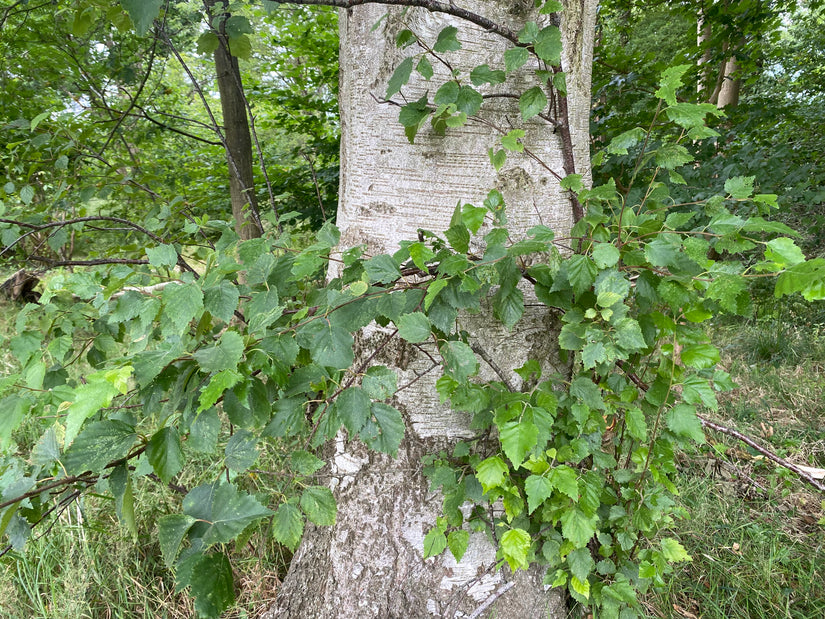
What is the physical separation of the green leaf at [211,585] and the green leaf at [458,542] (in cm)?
66

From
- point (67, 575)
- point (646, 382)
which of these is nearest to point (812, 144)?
point (646, 382)

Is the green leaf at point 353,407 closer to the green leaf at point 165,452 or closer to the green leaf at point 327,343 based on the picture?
the green leaf at point 327,343

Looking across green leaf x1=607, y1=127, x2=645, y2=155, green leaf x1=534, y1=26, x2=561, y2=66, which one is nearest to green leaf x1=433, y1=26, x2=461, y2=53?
green leaf x1=534, y1=26, x2=561, y2=66

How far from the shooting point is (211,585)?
2.05 feet

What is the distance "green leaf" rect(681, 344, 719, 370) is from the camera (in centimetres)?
103

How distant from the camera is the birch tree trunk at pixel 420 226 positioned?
1.16 meters

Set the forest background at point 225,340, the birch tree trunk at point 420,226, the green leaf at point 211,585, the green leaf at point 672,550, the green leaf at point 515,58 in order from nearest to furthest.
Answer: the green leaf at point 211,585, the forest background at point 225,340, the green leaf at point 515,58, the birch tree trunk at point 420,226, the green leaf at point 672,550

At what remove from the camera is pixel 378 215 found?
1.22m

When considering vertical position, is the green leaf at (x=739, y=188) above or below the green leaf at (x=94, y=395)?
above

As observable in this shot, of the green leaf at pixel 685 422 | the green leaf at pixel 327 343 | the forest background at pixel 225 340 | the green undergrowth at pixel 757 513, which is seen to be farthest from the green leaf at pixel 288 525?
the green undergrowth at pixel 757 513

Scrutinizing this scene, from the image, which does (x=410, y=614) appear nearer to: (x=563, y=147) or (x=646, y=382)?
(x=646, y=382)

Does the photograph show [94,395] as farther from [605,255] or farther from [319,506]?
[605,255]

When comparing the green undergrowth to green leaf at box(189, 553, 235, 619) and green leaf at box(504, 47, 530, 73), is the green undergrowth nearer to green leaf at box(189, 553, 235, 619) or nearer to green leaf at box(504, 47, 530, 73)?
green leaf at box(504, 47, 530, 73)

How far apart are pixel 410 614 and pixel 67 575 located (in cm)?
134
